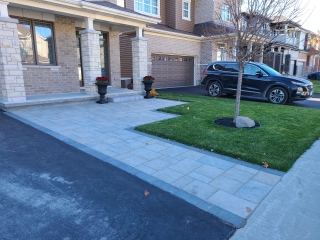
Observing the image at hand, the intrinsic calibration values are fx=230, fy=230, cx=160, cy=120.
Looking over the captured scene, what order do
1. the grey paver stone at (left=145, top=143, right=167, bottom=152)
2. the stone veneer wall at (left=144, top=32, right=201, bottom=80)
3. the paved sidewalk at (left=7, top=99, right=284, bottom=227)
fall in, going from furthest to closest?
the stone veneer wall at (left=144, top=32, right=201, bottom=80), the grey paver stone at (left=145, top=143, right=167, bottom=152), the paved sidewalk at (left=7, top=99, right=284, bottom=227)

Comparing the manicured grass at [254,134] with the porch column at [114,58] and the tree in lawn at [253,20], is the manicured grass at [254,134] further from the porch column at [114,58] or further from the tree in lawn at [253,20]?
the porch column at [114,58]

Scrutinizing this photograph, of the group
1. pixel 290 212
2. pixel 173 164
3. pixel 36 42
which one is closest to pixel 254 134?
pixel 173 164

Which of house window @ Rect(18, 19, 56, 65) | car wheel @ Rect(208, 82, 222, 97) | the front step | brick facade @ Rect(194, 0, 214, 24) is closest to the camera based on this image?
house window @ Rect(18, 19, 56, 65)

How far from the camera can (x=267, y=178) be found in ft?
11.4

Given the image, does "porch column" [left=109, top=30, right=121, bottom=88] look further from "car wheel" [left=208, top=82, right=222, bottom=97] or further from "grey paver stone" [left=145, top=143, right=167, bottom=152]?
"grey paver stone" [left=145, top=143, right=167, bottom=152]

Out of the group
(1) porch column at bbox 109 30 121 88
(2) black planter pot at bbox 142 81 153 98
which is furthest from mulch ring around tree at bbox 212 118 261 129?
(1) porch column at bbox 109 30 121 88

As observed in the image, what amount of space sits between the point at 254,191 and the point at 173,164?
1.35 meters

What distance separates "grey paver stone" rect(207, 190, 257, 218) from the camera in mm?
2693

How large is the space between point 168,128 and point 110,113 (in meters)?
2.81

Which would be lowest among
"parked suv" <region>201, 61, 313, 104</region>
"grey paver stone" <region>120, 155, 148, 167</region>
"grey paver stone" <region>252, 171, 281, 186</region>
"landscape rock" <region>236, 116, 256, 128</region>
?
"grey paver stone" <region>252, 171, 281, 186</region>

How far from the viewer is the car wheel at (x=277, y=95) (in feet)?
32.5

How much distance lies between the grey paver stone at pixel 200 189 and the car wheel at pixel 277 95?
8324 mm

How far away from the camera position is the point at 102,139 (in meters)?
5.18

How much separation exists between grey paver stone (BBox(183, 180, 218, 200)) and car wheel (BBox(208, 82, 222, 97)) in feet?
30.2
